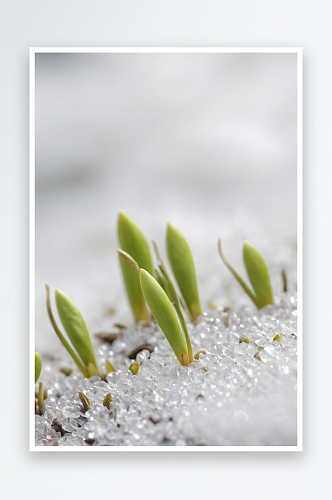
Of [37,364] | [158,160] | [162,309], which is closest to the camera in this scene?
[162,309]

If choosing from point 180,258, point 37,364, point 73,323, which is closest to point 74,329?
point 73,323

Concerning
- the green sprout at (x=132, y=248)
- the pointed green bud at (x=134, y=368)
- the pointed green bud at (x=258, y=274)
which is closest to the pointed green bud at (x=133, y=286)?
the green sprout at (x=132, y=248)

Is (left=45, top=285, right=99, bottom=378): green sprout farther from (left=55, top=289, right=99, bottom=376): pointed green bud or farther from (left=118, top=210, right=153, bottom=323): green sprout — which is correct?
(left=118, top=210, right=153, bottom=323): green sprout

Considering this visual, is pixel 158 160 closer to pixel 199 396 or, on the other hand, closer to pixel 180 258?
pixel 180 258

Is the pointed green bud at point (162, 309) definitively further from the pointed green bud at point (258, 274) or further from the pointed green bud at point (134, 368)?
the pointed green bud at point (258, 274)
